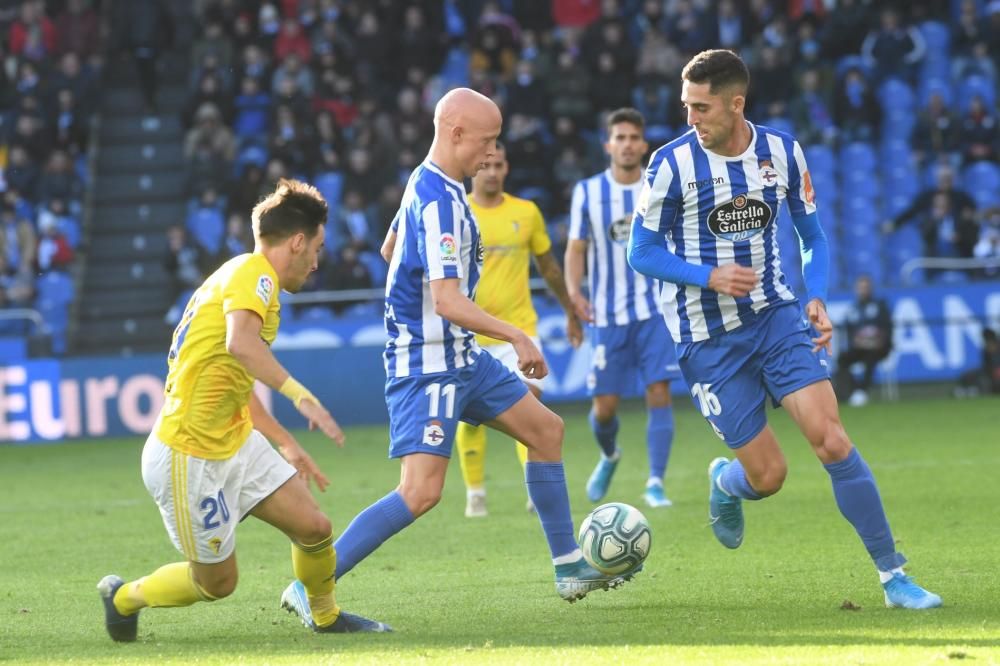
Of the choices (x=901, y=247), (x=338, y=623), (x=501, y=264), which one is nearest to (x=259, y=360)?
(x=338, y=623)

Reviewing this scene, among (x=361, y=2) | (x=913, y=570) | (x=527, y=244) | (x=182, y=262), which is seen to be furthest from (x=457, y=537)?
(x=361, y=2)

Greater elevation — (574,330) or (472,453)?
(574,330)

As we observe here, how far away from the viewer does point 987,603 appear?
6.21 m

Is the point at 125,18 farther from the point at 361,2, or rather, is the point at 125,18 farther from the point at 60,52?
the point at 361,2

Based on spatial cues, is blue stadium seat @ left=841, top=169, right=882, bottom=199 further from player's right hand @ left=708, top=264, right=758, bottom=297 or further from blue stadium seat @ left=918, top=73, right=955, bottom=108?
player's right hand @ left=708, top=264, right=758, bottom=297

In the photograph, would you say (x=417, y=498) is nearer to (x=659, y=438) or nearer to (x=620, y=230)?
(x=659, y=438)

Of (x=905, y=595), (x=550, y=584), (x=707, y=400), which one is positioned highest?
(x=707, y=400)

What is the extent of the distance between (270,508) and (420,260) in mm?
1216

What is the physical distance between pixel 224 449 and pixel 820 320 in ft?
8.01

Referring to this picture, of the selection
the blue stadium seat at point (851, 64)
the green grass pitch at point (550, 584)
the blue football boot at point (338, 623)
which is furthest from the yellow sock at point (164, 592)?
the blue stadium seat at point (851, 64)

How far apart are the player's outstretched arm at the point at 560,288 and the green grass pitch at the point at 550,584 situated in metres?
1.17

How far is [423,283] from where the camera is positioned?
21.7 ft

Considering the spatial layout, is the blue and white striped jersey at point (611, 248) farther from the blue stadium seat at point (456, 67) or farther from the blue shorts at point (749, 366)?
the blue stadium seat at point (456, 67)

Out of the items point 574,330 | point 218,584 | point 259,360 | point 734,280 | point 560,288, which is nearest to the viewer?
point 259,360
